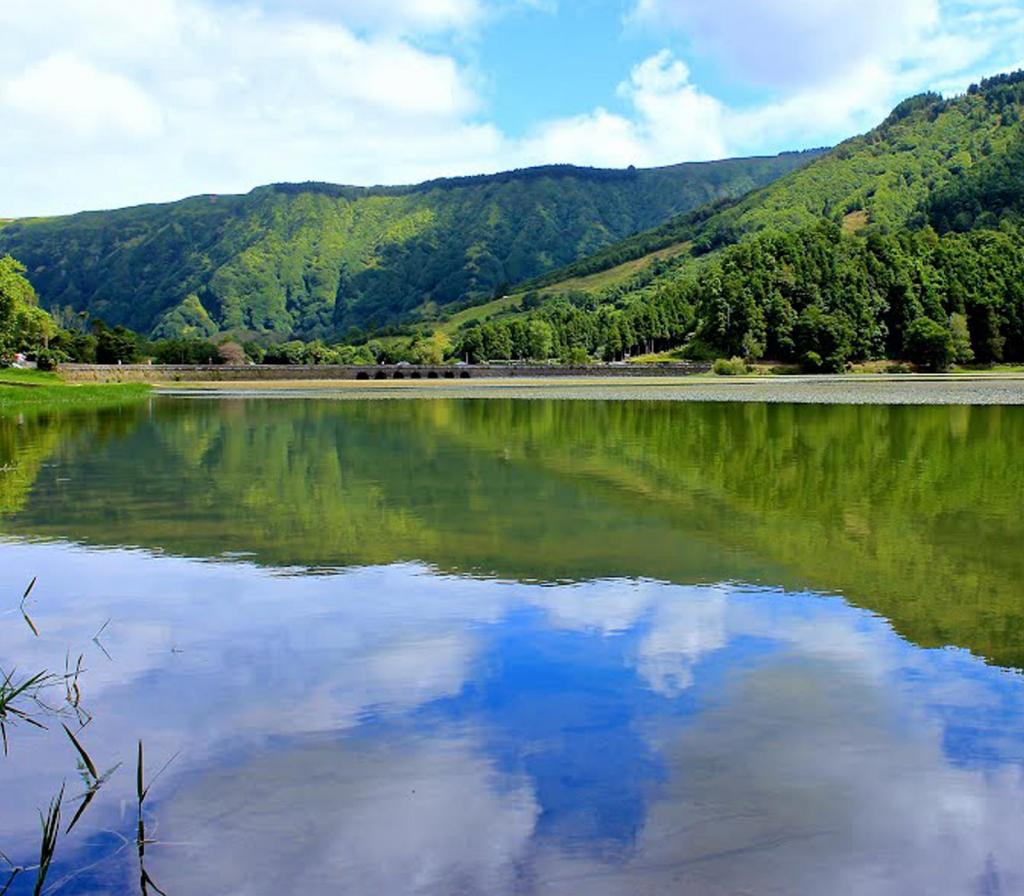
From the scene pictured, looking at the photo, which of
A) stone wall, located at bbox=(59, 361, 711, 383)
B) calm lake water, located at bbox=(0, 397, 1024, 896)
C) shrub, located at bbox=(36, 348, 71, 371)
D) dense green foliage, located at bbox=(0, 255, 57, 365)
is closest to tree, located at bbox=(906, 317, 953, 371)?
stone wall, located at bbox=(59, 361, 711, 383)

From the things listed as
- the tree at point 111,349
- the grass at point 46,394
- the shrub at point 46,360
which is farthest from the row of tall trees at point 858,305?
the tree at point 111,349

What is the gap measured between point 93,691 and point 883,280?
161 meters

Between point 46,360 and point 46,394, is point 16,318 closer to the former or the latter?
point 46,394

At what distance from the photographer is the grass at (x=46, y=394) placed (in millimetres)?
81562

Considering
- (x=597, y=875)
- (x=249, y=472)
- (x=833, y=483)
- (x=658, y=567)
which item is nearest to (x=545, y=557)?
(x=658, y=567)

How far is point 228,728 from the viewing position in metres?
10.0

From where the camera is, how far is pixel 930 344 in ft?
480

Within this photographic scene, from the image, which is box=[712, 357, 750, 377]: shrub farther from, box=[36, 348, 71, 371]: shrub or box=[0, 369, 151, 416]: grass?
box=[36, 348, 71, 371]: shrub

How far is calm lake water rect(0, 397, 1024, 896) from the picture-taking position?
757 cm

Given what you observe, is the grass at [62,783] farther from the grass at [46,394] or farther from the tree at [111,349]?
the tree at [111,349]

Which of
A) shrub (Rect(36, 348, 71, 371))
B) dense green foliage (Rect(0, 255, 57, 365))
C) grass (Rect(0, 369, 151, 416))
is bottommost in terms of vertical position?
grass (Rect(0, 369, 151, 416))

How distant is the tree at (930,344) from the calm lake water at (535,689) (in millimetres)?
129408

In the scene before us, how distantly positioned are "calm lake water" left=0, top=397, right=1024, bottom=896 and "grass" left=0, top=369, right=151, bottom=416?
59446mm

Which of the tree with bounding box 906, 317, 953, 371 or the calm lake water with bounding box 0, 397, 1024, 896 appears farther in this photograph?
the tree with bounding box 906, 317, 953, 371
